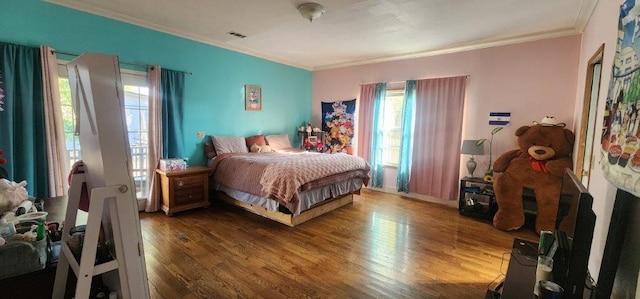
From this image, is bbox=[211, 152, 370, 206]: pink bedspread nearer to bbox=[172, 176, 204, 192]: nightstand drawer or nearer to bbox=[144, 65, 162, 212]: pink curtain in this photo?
bbox=[172, 176, 204, 192]: nightstand drawer

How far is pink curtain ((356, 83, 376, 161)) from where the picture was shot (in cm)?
488

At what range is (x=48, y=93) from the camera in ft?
8.68

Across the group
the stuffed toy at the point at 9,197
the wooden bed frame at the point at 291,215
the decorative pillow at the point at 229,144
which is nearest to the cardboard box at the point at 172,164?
the decorative pillow at the point at 229,144

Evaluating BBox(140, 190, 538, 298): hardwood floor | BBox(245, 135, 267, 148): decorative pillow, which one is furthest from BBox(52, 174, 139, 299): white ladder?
BBox(245, 135, 267, 148): decorative pillow

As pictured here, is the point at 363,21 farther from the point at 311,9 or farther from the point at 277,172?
the point at 277,172

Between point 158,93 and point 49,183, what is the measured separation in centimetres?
144

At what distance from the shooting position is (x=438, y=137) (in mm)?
4191

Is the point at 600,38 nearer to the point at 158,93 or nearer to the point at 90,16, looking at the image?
the point at 158,93

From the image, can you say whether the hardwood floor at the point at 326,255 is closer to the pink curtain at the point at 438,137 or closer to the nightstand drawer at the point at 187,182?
the nightstand drawer at the point at 187,182

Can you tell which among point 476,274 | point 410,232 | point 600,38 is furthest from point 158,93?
point 600,38

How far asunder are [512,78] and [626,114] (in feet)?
9.78

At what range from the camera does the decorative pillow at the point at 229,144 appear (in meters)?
4.08

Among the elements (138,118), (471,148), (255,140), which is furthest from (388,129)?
(138,118)

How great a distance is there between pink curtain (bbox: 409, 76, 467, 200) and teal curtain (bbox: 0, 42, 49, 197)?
4.61 meters
